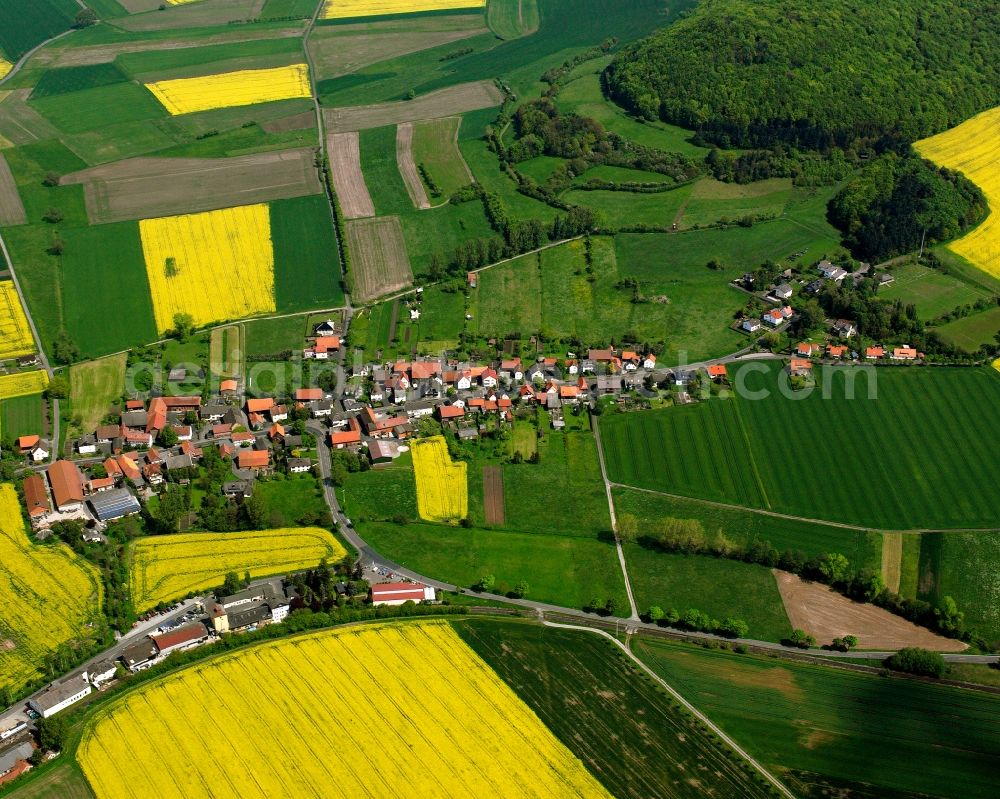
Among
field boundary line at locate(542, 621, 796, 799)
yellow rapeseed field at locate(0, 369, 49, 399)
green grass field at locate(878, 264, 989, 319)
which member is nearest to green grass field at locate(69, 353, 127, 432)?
yellow rapeseed field at locate(0, 369, 49, 399)

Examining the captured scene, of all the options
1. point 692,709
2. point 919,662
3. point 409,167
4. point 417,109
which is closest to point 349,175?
point 409,167

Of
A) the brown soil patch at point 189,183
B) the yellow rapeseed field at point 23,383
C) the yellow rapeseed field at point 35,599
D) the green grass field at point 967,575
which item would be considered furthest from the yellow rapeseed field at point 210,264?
the green grass field at point 967,575

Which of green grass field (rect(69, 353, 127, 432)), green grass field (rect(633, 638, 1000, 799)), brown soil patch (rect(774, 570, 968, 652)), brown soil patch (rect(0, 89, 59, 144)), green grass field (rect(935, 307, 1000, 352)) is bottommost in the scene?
green grass field (rect(633, 638, 1000, 799))

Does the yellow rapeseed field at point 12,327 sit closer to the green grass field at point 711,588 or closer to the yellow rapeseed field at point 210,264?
the yellow rapeseed field at point 210,264

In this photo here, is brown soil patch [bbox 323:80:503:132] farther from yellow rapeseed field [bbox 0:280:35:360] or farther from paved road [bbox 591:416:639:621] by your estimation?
paved road [bbox 591:416:639:621]

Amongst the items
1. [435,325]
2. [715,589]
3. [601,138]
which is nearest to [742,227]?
[601,138]

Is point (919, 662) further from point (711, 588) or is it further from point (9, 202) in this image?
point (9, 202)
